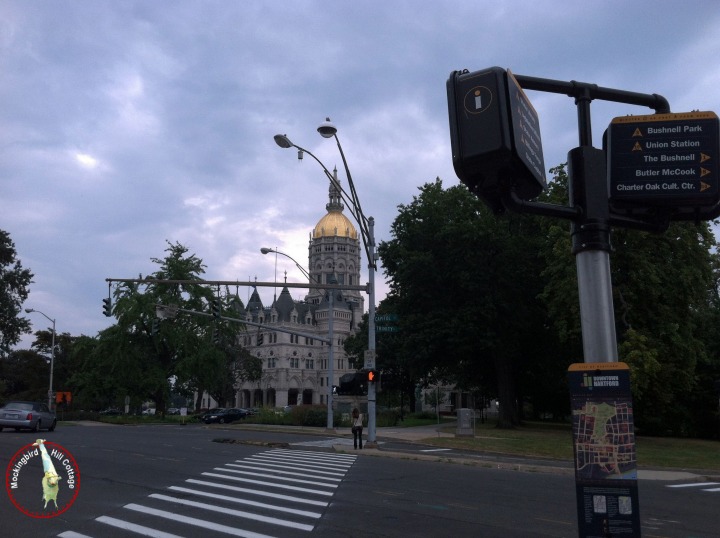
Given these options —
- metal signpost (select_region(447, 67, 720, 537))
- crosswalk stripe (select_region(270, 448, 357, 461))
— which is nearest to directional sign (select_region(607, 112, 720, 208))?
metal signpost (select_region(447, 67, 720, 537))

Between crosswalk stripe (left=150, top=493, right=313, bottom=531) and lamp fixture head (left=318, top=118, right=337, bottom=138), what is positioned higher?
lamp fixture head (left=318, top=118, right=337, bottom=138)

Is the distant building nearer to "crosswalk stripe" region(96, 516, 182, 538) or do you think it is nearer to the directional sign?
"crosswalk stripe" region(96, 516, 182, 538)

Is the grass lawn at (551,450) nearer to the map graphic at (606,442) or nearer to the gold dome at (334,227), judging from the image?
the map graphic at (606,442)

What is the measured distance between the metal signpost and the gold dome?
171330 mm

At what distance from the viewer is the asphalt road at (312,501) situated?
9422 millimetres

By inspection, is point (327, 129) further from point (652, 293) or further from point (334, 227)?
point (334, 227)

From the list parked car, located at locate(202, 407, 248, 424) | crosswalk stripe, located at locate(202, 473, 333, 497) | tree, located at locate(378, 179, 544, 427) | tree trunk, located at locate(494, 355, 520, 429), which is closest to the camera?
crosswalk stripe, located at locate(202, 473, 333, 497)

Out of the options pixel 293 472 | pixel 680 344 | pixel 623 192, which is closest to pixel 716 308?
pixel 680 344

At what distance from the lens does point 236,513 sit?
10469mm

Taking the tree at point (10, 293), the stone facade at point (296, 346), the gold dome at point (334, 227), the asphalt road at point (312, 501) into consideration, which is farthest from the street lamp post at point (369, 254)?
the gold dome at point (334, 227)

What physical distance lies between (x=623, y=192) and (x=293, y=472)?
14102 millimetres

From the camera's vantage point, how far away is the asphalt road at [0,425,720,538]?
30.9ft

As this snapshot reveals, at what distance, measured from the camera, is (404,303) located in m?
44.9

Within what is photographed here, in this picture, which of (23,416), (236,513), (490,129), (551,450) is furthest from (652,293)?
(490,129)
